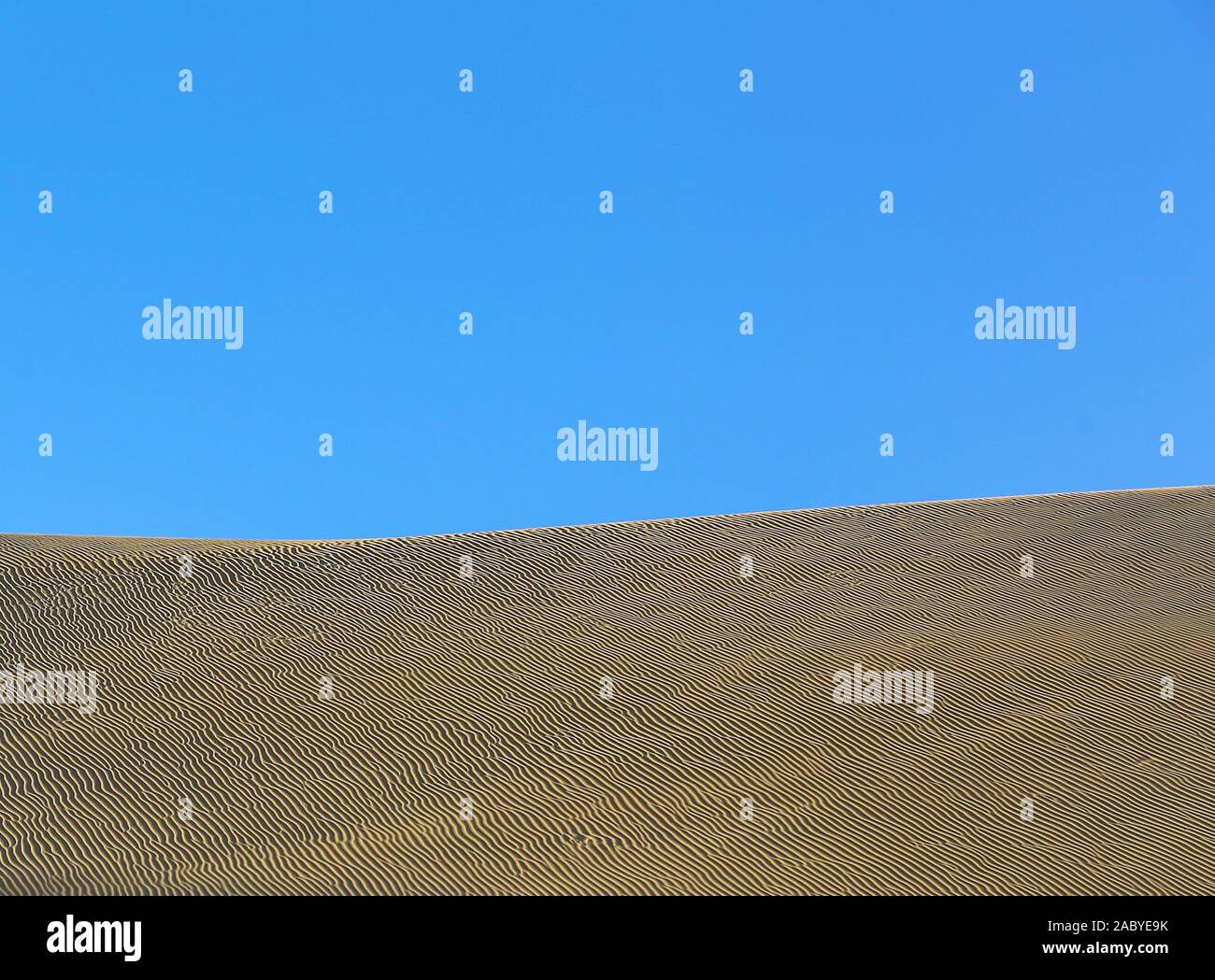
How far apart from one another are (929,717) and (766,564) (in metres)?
7.24

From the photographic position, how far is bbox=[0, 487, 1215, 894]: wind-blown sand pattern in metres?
12.9

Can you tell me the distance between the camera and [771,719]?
16.4 metres

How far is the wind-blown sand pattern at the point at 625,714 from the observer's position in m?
12.9

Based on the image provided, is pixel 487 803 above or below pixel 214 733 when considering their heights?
below

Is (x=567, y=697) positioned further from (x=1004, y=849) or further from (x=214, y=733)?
(x=1004, y=849)

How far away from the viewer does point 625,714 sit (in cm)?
1691

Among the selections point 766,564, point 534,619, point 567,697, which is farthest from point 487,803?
point 766,564

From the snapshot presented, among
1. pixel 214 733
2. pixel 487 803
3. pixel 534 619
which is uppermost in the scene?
pixel 534 619

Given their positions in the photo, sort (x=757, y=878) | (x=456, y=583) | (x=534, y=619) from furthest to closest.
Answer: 1. (x=456, y=583)
2. (x=534, y=619)
3. (x=757, y=878)

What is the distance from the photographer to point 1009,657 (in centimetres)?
1836

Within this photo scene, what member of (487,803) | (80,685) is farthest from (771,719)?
(80,685)
